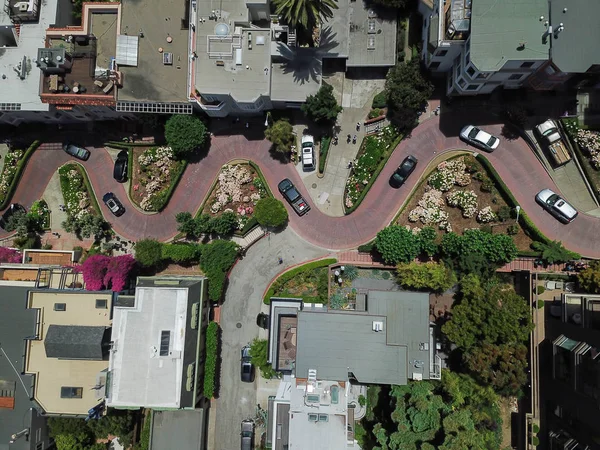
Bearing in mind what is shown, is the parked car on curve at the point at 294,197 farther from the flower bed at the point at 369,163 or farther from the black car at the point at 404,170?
the black car at the point at 404,170

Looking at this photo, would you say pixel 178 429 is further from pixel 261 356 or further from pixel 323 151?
pixel 323 151

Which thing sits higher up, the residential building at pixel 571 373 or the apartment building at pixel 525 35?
the apartment building at pixel 525 35

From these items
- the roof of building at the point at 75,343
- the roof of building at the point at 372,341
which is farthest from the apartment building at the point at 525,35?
the roof of building at the point at 75,343

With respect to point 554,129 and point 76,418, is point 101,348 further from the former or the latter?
point 554,129

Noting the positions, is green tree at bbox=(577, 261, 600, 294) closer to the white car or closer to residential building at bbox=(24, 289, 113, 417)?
the white car

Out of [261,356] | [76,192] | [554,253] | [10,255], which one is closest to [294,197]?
[261,356]
